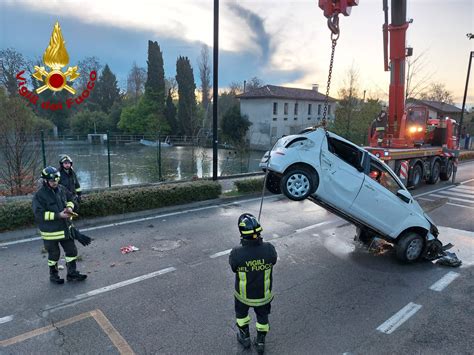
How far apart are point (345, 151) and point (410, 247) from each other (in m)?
2.18

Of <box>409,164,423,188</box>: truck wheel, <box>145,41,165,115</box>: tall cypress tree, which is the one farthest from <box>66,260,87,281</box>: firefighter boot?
<box>145,41,165,115</box>: tall cypress tree

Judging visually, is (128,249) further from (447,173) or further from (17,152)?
(447,173)

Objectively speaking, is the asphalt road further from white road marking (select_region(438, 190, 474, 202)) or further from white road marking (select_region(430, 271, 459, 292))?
white road marking (select_region(438, 190, 474, 202))

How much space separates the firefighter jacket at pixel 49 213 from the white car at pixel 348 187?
3438 mm

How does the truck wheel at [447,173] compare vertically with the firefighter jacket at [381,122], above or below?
below

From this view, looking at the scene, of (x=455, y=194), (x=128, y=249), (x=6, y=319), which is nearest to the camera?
(x=6, y=319)

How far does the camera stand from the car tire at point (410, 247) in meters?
6.29

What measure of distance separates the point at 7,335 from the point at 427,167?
55.1 ft

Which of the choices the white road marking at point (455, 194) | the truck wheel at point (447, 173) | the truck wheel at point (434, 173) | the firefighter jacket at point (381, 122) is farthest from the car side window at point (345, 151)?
the truck wheel at point (447, 173)

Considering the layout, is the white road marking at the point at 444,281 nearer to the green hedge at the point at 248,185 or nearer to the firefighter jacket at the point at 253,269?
the firefighter jacket at the point at 253,269

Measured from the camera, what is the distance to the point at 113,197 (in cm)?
902

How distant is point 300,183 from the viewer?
6043mm

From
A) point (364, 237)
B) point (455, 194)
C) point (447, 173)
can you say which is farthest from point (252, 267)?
point (447, 173)

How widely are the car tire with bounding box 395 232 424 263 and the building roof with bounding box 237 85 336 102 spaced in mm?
35328
